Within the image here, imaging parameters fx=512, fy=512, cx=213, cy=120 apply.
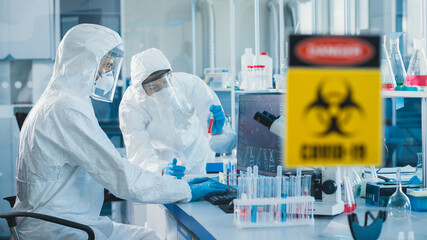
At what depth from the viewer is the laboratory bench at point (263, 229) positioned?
1.56 metres

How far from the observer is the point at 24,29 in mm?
4781

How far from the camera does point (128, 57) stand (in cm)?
541

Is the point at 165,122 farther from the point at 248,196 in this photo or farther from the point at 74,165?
the point at 248,196

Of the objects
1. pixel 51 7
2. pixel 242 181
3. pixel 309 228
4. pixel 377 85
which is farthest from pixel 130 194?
pixel 51 7

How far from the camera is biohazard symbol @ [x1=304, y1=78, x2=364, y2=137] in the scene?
0.75 metres

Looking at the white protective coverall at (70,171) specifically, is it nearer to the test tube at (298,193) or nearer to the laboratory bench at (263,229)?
the laboratory bench at (263,229)

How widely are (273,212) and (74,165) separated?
0.83 metres

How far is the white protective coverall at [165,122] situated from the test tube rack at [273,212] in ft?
4.78

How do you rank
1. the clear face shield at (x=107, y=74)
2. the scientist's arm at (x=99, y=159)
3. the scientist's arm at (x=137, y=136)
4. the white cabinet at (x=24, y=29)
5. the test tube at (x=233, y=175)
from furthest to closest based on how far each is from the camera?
the white cabinet at (x=24, y=29) < the scientist's arm at (x=137, y=136) < the test tube at (x=233, y=175) < the clear face shield at (x=107, y=74) < the scientist's arm at (x=99, y=159)

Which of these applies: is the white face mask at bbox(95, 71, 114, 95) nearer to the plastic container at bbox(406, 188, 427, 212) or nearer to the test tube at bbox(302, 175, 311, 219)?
the test tube at bbox(302, 175, 311, 219)

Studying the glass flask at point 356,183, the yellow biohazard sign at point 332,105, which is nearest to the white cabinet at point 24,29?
the glass flask at point 356,183

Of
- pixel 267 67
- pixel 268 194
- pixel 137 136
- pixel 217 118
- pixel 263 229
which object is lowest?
pixel 263 229

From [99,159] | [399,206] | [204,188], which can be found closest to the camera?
[399,206]

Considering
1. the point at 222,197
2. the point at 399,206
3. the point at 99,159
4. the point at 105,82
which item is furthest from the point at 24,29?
the point at 399,206
